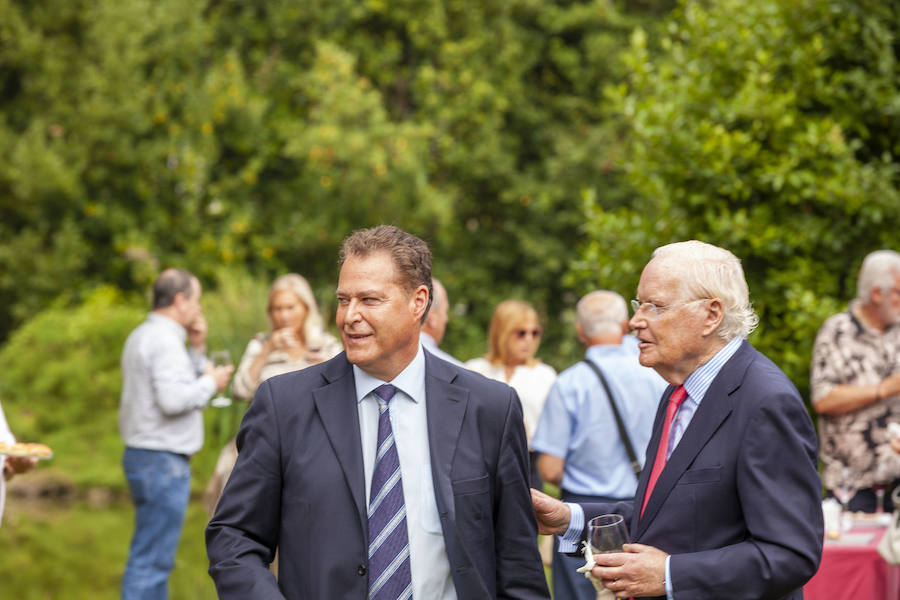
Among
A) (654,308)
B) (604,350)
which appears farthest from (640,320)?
(604,350)

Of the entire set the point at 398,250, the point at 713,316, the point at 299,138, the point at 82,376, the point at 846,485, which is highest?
the point at 299,138

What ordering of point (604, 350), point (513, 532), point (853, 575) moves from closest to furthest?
1. point (513, 532)
2. point (853, 575)
3. point (604, 350)

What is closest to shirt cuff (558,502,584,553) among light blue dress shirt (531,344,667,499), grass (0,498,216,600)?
light blue dress shirt (531,344,667,499)

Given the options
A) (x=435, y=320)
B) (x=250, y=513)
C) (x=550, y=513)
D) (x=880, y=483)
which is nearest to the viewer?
(x=250, y=513)

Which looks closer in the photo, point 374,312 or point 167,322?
point 374,312

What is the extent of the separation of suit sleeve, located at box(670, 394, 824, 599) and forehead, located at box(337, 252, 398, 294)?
1059 millimetres

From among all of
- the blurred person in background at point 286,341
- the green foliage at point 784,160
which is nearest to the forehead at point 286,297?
A: the blurred person in background at point 286,341

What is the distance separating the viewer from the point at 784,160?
7738mm

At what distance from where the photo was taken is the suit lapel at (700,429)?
3.02 m

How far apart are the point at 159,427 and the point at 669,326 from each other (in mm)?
4438

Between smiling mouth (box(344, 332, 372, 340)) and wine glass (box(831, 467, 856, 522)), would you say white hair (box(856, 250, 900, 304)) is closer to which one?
wine glass (box(831, 467, 856, 522))

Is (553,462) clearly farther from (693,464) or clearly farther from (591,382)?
(693,464)

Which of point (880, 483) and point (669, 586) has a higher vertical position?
point (669, 586)

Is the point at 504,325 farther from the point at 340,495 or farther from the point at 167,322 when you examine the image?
the point at 340,495
